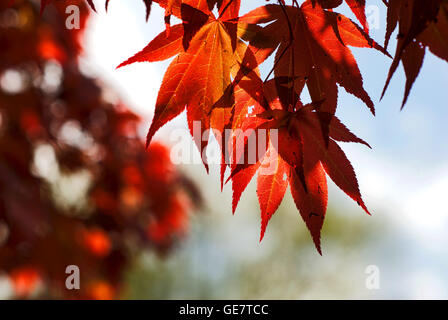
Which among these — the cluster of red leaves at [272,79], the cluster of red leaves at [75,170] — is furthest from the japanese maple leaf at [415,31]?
the cluster of red leaves at [75,170]

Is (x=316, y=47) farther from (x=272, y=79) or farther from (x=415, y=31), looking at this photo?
(x=415, y=31)

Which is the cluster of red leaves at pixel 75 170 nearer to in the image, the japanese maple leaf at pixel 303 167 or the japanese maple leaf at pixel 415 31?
the japanese maple leaf at pixel 303 167

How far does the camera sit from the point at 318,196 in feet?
2.39

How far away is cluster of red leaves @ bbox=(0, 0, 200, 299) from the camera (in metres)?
2.56

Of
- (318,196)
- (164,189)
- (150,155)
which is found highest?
(318,196)

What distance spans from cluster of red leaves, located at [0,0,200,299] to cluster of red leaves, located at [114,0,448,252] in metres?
1.67

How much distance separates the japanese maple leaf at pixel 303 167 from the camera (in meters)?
0.66

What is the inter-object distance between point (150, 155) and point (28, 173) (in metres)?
1.35

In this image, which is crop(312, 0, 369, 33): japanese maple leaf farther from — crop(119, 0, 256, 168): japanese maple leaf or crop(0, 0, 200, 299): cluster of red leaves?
crop(0, 0, 200, 299): cluster of red leaves

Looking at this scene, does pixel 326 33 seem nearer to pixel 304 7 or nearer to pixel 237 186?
pixel 304 7

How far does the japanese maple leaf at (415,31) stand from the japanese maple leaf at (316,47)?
12 cm

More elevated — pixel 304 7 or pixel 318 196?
pixel 304 7

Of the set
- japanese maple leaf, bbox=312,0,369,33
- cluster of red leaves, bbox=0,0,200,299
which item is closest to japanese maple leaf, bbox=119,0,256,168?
japanese maple leaf, bbox=312,0,369,33

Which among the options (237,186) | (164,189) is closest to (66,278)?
(164,189)
